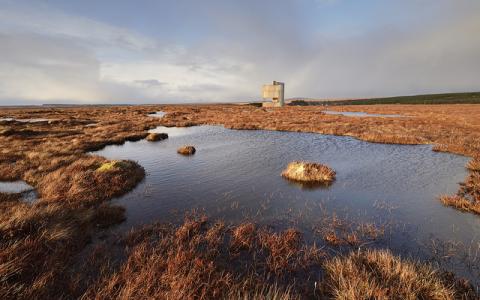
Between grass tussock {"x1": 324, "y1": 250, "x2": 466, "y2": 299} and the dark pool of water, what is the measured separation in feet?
5.66

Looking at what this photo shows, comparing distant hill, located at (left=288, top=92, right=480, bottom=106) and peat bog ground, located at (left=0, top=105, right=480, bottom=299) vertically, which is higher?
distant hill, located at (left=288, top=92, right=480, bottom=106)

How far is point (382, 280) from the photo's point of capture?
5.43 m

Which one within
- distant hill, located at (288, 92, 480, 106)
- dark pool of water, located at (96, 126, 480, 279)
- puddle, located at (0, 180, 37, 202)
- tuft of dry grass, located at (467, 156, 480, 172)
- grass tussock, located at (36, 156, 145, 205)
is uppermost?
distant hill, located at (288, 92, 480, 106)

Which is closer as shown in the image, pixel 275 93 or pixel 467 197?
pixel 467 197

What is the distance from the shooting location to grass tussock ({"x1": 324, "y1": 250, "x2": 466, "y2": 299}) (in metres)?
4.91

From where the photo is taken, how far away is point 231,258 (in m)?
6.82

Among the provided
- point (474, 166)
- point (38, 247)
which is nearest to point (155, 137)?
point (38, 247)

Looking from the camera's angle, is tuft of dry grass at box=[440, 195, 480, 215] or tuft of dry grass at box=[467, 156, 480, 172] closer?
tuft of dry grass at box=[440, 195, 480, 215]

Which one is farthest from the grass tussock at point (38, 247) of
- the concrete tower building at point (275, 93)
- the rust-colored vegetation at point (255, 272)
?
the concrete tower building at point (275, 93)

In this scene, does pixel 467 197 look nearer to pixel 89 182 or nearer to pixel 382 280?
pixel 382 280

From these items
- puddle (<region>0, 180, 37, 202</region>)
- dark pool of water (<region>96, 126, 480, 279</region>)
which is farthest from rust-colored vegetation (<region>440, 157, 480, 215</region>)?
puddle (<region>0, 180, 37, 202</region>)

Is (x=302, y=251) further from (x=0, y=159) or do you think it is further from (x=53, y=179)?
(x=0, y=159)

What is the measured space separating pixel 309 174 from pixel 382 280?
908 centimetres

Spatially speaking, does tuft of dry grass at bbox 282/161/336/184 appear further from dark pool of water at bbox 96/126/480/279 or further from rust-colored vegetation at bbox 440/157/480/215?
rust-colored vegetation at bbox 440/157/480/215
